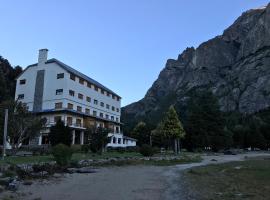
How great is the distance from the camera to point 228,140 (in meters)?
82.9

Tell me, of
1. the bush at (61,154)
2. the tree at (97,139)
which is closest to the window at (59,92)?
the tree at (97,139)

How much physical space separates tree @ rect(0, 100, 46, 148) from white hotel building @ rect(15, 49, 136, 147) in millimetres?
30231

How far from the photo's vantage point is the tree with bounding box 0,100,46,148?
110 ft

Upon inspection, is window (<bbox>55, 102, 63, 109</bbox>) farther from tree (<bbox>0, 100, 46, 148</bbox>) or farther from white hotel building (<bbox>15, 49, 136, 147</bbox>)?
tree (<bbox>0, 100, 46, 148</bbox>)

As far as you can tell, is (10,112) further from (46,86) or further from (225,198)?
(46,86)

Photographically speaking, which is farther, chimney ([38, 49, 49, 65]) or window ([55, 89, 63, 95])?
chimney ([38, 49, 49, 65])

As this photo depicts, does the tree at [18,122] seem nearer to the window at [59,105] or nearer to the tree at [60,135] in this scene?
the tree at [60,135]

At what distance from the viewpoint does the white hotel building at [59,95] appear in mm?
68062

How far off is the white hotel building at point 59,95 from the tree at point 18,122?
99.2ft

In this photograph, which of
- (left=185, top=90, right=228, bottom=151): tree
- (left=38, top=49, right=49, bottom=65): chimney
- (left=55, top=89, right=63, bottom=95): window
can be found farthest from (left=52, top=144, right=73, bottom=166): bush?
(left=185, top=90, right=228, bottom=151): tree

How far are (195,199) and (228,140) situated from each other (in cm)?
7260

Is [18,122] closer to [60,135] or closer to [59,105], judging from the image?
[60,135]

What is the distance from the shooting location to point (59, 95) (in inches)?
2709

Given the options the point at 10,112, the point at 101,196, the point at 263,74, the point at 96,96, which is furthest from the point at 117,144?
the point at 263,74
